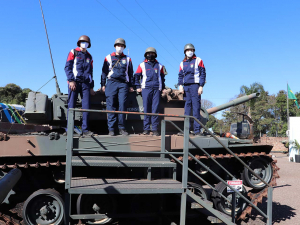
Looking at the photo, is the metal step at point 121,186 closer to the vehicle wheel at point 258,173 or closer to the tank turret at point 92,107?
the tank turret at point 92,107

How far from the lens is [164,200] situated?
690 cm

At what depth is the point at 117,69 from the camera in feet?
22.0

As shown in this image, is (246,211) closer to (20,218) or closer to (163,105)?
(163,105)

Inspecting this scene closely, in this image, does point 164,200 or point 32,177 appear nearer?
point 32,177

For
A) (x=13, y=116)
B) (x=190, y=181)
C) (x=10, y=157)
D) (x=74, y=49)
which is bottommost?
(x=190, y=181)

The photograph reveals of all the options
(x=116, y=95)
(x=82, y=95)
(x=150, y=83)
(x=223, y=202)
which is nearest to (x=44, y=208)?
(x=82, y=95)

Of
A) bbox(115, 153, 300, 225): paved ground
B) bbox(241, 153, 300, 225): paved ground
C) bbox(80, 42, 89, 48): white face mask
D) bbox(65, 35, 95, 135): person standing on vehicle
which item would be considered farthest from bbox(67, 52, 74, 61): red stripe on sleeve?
bbox(241, 153, 300, 225): paved ground

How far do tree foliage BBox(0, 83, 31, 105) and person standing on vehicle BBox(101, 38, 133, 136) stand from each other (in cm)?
2791

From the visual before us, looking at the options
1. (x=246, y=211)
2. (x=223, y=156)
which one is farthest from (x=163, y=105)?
(x=246, y=211)

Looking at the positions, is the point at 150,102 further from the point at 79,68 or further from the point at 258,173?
the point at 258,173

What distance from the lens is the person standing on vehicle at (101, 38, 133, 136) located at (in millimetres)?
6499

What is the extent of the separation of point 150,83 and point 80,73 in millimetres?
1533

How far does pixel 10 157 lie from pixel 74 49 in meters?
2.52

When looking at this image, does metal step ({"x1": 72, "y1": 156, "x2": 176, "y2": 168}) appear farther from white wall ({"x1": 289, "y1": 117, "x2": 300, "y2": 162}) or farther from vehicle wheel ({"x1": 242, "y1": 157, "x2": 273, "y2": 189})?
white wall ({"x1": 289, "y1": 117, "x2": 300, "y2": 162})
